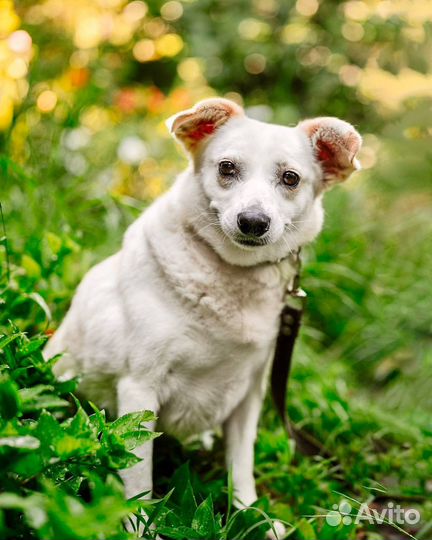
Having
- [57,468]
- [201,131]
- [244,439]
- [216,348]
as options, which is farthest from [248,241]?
[57,468]

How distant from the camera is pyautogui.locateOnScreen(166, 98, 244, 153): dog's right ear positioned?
2057 millimetres

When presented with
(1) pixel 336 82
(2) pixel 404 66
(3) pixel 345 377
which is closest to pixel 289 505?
(3) pixel 345 377

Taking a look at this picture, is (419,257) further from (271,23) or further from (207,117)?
(271,23)

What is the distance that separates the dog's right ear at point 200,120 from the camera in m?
2.06

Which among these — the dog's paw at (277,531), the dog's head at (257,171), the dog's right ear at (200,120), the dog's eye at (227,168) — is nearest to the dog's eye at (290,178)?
the dog's head at (257,171)

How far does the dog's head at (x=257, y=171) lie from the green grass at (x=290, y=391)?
0.66 meters

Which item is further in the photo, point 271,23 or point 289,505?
point 271,23

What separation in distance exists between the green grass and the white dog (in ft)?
0.66

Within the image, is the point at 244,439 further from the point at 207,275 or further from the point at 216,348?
the point at 207,275

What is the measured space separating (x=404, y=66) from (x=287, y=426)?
259cm

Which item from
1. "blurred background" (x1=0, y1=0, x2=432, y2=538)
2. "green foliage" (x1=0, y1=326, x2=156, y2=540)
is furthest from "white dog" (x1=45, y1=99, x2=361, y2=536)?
"green foliage" (x1=0, y1=326, x2=156, y2=540)

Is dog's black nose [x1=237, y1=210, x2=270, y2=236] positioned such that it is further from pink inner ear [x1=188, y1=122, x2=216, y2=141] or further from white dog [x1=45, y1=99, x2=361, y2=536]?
pink inner ear [x1=188, y1=122, x2=216, y2=141]

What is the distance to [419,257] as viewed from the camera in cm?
405

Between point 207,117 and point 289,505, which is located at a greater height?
point 207,117
